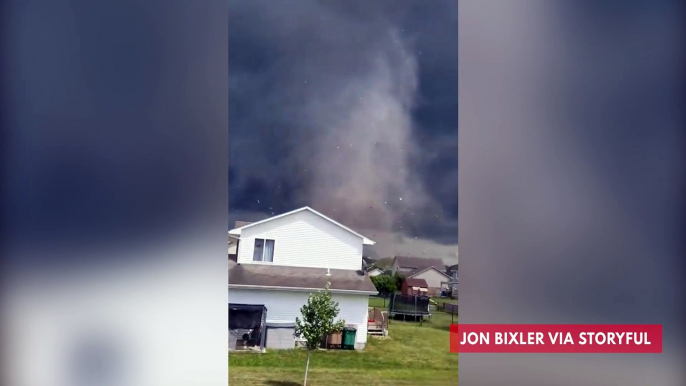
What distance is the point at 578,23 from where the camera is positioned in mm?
2346

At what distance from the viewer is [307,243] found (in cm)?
227

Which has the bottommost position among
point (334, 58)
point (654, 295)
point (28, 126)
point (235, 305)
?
point (235, 305)

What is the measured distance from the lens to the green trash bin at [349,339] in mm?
2268

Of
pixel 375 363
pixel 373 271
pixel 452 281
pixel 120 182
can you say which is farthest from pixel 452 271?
pixel 120 182

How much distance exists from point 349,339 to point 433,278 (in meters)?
0.49

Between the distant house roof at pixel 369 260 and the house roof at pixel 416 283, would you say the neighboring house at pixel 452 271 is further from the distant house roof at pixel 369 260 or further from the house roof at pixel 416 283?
the distant house roof at pixel 369 260

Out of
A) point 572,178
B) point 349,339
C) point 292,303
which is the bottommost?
point 349,339

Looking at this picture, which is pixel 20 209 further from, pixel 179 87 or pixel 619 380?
pixel 619 380

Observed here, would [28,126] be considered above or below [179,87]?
below

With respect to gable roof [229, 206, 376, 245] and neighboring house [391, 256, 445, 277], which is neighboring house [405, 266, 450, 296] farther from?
gable roof [229, 206, 376, 245]

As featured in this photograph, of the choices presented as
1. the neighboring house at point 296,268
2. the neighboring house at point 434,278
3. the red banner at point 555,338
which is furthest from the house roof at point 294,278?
the red banner at point 555,338

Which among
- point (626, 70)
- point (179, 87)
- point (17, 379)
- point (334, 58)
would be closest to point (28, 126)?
point (179, 87)

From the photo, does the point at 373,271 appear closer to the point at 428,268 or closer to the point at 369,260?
the point at 369,260

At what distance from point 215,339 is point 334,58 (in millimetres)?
1434
